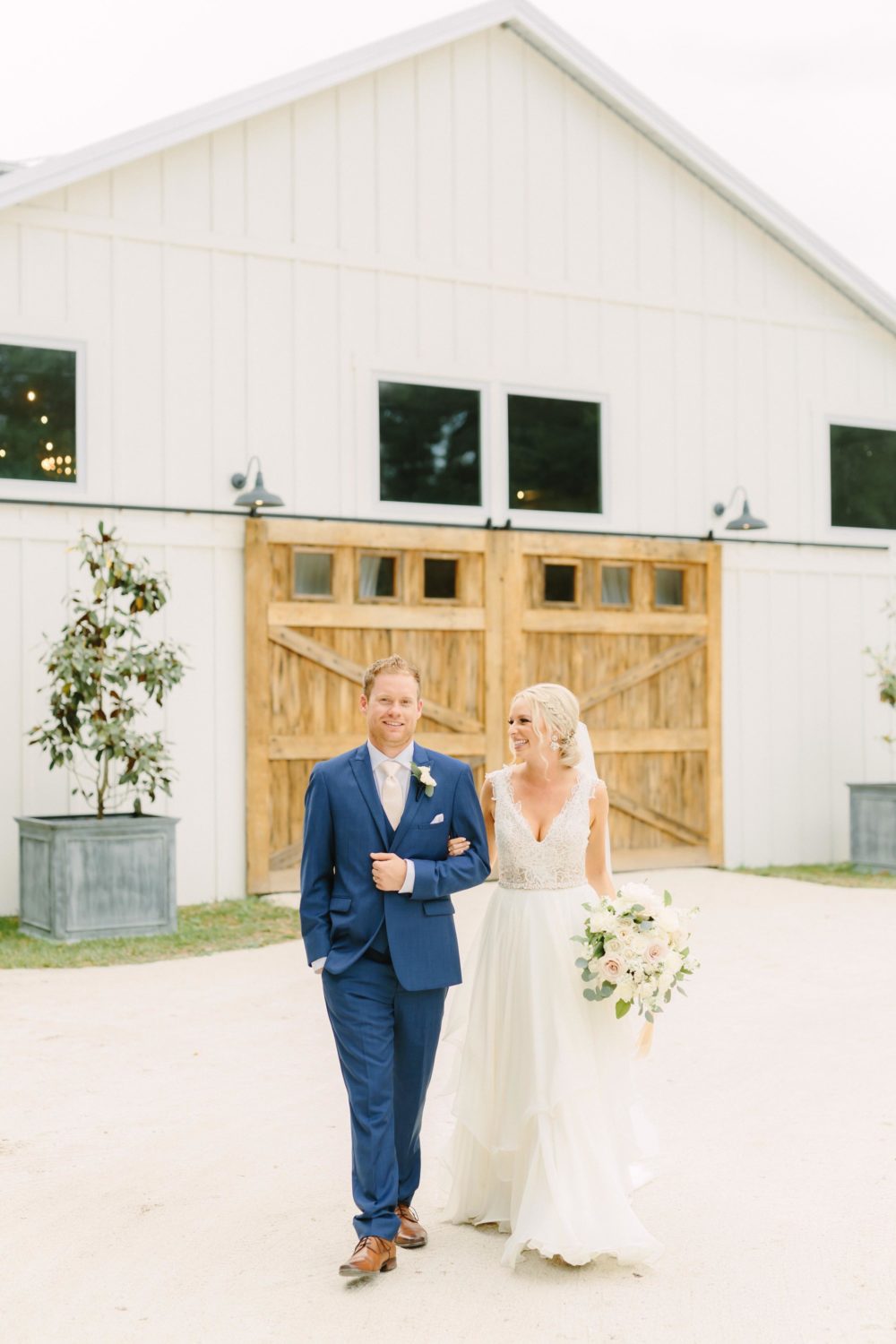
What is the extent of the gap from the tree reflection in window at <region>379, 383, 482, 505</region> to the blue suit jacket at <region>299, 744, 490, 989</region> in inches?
303

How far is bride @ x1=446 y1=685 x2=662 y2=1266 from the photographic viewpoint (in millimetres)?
4141

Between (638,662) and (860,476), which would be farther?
(860,476)

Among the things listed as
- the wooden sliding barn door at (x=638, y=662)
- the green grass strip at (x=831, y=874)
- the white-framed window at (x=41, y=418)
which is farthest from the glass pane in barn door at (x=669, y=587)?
the white-framed window at (x=41, y=418)

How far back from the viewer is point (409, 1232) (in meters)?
4.28

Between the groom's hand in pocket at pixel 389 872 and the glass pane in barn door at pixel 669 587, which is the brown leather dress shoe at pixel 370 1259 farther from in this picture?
the glass pane in barn door at pixel 669 587

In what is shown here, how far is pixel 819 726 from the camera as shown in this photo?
532 inches

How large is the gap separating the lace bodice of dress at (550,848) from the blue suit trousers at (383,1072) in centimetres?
42

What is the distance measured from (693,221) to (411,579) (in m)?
4.20

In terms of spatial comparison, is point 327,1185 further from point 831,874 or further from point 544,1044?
point 831,874

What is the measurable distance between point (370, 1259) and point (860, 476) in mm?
11228

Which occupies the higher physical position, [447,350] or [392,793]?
[447,350]

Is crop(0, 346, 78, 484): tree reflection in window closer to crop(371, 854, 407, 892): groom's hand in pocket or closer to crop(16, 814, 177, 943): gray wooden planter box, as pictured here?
crop(16, 814, 177, 943): gray wooden planter box

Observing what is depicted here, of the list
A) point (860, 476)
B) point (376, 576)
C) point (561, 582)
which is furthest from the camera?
point (860, 476)

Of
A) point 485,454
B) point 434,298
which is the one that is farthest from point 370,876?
point 434,298
